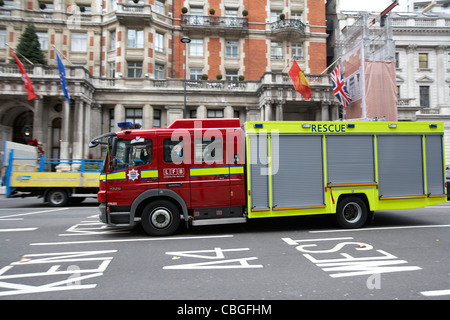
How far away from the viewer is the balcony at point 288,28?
30.2 metres

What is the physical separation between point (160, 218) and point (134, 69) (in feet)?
80.6

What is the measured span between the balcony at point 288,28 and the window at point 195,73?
9342 millimetres

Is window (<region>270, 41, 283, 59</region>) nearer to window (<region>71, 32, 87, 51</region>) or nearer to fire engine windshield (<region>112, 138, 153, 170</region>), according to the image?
window (<region>71, 32, 87, 51</region>)

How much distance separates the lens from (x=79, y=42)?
29.4m

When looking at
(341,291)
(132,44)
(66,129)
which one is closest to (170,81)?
(132,44)

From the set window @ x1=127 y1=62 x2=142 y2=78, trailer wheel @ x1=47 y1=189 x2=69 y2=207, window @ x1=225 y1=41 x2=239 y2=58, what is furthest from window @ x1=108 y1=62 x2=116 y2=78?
trailer wheel @ x1=47 y1=189 x2=69 y2=207

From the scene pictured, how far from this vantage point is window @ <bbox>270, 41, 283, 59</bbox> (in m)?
31.6

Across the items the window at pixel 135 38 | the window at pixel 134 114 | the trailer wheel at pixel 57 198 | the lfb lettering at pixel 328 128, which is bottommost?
the trailer wheel at pixel 57 198

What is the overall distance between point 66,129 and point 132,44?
1074 centimetres

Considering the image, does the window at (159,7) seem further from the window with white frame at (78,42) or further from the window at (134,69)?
the window with white frame at (78,42)

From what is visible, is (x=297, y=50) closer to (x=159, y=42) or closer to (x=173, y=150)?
(x=159, y=42)

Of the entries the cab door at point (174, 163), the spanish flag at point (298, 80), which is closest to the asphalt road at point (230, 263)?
the cab door at point (174, 163)

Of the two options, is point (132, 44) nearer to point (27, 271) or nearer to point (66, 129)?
point (66, 129)

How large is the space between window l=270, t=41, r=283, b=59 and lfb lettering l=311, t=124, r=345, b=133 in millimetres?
26143
